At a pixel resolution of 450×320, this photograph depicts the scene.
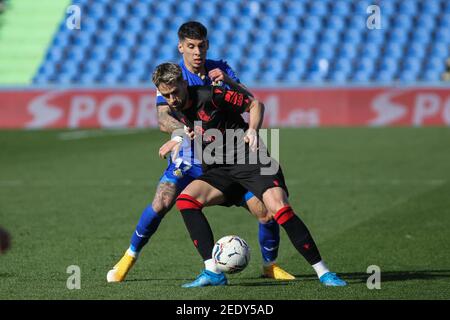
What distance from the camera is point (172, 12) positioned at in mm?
26906

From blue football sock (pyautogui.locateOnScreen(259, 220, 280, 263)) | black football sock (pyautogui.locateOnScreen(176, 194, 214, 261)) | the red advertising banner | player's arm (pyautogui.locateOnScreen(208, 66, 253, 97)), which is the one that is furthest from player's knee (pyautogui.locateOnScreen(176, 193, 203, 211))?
the red advertising banner

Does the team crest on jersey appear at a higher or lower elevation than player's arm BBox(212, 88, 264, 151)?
lower

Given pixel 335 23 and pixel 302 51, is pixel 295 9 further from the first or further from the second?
pixel 302 51

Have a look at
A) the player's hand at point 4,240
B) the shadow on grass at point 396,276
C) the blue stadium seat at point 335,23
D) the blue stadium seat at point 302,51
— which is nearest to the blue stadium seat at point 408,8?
the blue stadium seat at point 335,23

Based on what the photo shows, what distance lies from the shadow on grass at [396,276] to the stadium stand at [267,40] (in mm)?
17782

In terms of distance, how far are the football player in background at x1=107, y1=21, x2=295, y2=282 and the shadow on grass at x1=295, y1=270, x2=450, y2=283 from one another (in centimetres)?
34

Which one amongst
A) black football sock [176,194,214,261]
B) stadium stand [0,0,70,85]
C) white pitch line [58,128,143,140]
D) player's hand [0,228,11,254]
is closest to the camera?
player's hand [0,228,11,254]

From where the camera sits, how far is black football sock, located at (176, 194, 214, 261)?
279 inches

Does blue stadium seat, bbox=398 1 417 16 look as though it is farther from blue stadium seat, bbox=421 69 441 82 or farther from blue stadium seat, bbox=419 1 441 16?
blue stadium seat, bbox=421 69 441 82

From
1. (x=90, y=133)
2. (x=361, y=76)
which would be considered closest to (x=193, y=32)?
(x=90, y=133)

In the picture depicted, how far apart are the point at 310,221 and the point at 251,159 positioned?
3558 millimetres

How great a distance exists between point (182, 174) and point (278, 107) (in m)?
14.9
